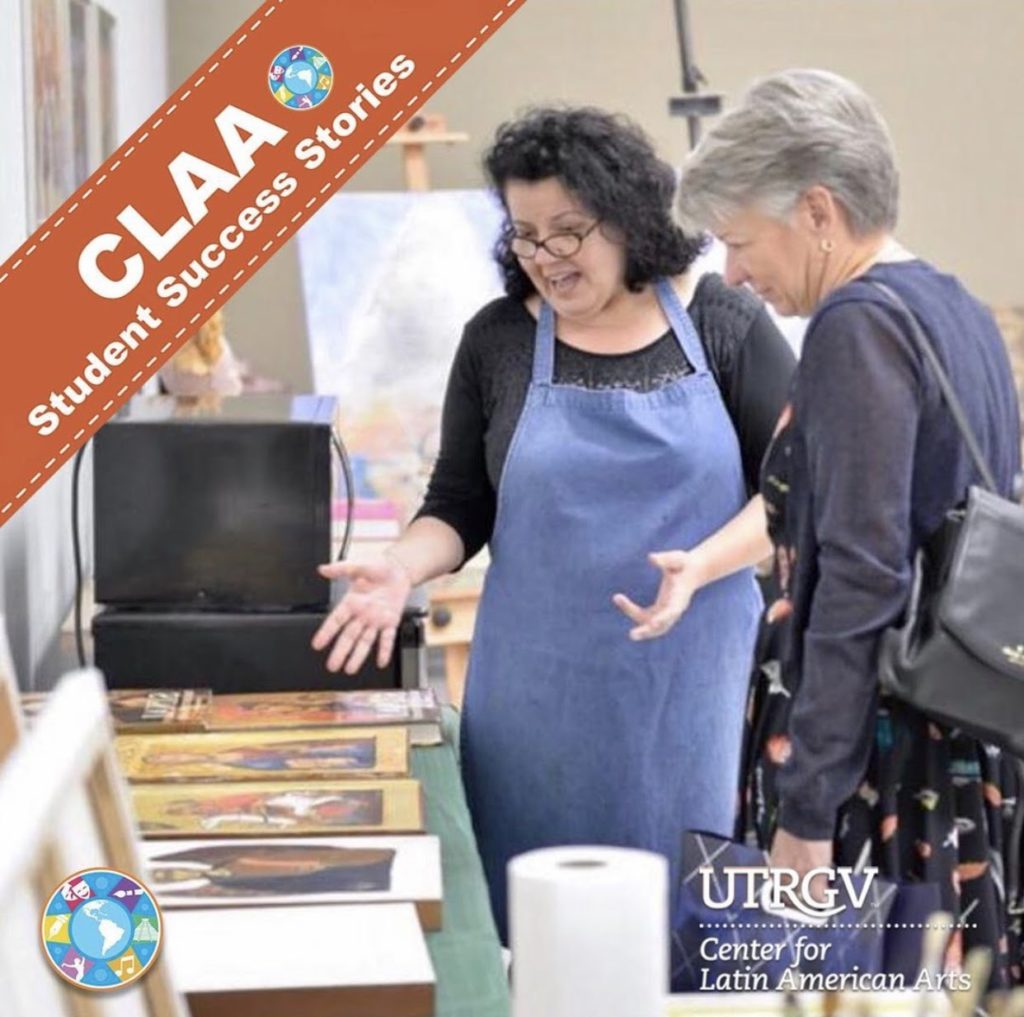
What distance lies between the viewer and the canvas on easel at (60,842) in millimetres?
832

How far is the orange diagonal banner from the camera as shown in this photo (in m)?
2.50

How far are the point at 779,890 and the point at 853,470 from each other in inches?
14.9

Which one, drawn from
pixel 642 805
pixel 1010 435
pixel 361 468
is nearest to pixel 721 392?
pixel 642 805

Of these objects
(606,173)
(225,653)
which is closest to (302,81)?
(606,173)

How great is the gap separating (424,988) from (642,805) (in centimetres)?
124

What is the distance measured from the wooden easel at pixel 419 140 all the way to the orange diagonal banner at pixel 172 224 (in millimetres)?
2742

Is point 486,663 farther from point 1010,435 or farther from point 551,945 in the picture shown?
point 551,945

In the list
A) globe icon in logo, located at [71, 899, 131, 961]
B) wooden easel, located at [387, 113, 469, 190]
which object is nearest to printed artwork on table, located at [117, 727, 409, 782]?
globe icon in logo, located at [71, 899, 131, 961]

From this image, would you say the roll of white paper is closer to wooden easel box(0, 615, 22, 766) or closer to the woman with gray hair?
wooden easel box(0, 615, 22, 766)

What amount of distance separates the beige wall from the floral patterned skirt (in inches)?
174

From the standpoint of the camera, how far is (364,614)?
2.44m

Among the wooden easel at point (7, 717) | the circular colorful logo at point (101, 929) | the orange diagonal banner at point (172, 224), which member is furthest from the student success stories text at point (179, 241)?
the circular colorful logo at point (101, 929)

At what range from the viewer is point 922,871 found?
1.91 meters

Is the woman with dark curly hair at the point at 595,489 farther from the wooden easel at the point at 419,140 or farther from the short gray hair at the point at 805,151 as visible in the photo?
the wooden easel at the point at 419,140
